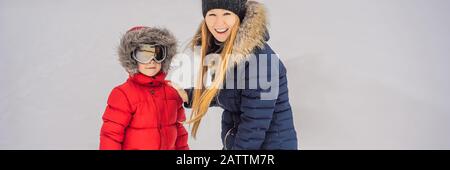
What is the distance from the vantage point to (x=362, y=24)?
7.29 feet

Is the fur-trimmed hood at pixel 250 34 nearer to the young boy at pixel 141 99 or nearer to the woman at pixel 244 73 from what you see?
the woman at pixel 244 73

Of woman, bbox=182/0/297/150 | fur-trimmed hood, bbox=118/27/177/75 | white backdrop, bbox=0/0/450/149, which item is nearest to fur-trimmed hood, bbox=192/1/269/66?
woman, bbox=182/0/297/150

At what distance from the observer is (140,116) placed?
59.1 inches

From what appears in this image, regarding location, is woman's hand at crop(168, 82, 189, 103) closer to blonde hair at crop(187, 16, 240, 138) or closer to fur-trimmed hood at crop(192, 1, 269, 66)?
blonde hair at crop(187, 16, 240, 138)

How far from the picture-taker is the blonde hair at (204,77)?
1.47 meters

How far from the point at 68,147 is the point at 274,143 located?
39.5 inches

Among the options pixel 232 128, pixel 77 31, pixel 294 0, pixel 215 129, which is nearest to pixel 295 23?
pixel 294 0

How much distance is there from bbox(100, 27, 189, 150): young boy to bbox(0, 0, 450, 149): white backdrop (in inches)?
20.3

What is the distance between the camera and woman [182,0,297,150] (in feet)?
4.72

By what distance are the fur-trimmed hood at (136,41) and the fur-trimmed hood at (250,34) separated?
252mm

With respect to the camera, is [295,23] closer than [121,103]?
No

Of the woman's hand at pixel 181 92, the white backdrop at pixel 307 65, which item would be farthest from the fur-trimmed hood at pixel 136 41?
the white backdrop at pixel 307 65
